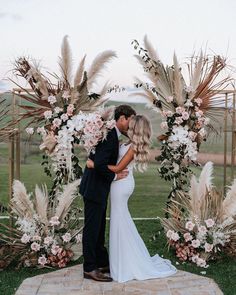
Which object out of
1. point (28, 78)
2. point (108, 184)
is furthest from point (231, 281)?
point (28, 78)

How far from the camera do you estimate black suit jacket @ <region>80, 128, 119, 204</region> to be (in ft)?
16.0

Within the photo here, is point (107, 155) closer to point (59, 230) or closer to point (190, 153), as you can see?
point (59, 230)

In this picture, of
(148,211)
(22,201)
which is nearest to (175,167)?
(22,201)

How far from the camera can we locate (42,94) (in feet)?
19.7

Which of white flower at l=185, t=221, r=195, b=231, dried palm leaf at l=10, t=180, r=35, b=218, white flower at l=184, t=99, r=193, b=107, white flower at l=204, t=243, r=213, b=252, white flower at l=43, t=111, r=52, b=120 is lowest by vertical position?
white flower at l=204, t=243, r=213, b=252

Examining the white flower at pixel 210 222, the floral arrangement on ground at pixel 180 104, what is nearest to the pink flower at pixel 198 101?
the floral arrangement on ground at pixel 180 104

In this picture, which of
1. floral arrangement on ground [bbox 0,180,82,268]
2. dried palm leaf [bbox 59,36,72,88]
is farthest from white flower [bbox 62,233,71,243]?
dried palm leaf [bbox 59,36,72,88]

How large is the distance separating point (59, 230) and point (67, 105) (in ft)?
4.30

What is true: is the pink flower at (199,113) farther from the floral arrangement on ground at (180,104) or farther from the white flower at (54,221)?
the white flower at (54,221)

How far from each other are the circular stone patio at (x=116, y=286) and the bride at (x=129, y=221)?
14 cm

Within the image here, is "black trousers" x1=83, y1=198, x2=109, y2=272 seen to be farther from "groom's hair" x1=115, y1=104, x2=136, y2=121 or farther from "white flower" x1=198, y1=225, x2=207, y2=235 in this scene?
"white flower" x1=198, y1=225, x2=207, y2=235

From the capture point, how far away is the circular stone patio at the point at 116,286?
4836mm

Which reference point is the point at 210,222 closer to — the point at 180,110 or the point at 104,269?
the point at 104,269

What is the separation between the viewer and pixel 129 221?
5207mm
